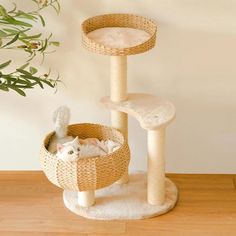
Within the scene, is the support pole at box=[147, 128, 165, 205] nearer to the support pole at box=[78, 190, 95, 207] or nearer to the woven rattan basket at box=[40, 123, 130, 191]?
the woven rattan basket at box=[40, 123, 130, 191]

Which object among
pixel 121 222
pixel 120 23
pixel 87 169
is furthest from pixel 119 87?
pixel 121 222

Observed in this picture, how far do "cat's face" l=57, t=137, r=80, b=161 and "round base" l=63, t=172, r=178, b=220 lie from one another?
0.94 feet

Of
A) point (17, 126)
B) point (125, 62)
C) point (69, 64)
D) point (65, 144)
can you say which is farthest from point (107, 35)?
point (17, 126)

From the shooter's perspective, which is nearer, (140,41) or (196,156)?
(140,41)

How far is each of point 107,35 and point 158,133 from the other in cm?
44

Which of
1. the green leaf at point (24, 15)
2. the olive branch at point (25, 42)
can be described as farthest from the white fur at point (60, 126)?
the green leaf at point (24, 15)

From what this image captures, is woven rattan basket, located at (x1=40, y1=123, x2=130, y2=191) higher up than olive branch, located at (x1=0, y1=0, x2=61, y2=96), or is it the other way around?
olive branch, located at (x1=0, y1=0, x2=61, y2=96)

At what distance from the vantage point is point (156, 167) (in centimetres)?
245

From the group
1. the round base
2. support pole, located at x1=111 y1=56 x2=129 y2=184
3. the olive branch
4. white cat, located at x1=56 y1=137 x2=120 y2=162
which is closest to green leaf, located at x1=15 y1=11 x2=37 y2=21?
the olive branch

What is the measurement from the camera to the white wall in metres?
2.54

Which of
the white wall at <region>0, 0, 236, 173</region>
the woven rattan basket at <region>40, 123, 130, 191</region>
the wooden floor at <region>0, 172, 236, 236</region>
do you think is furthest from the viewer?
the white wall at <region>0, 0, 236, 173</region>

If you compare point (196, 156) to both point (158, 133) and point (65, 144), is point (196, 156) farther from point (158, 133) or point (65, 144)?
point (65, 144)

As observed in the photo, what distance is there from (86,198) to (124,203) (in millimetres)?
162

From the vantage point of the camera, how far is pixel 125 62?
96.1 inches
